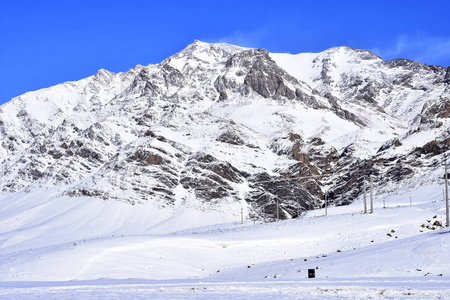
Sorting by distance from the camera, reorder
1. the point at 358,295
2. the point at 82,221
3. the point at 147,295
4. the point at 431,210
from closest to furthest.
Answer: the point at 358,295
the point at 147,295
the point at 431,210
the point at 82,221

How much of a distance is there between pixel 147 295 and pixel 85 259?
23360 mm

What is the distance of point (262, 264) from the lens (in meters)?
42.3

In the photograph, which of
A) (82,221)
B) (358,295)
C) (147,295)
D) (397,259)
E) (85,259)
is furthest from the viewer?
(82,221)

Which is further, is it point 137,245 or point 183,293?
point 137,245

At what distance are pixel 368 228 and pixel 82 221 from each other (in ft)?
504

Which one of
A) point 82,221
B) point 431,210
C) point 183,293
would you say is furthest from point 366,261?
point 82,221

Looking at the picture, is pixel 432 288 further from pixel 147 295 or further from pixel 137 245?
pixel 137 245

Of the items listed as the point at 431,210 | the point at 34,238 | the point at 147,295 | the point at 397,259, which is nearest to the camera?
the point at 147,295

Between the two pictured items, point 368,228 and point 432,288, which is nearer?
point 432,288

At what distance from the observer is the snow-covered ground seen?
23.8m

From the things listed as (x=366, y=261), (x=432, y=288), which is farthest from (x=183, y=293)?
(x=366, y=261)

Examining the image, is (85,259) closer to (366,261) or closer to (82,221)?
(366,261)

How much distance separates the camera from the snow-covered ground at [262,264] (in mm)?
23828

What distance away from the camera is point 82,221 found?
632 feet
